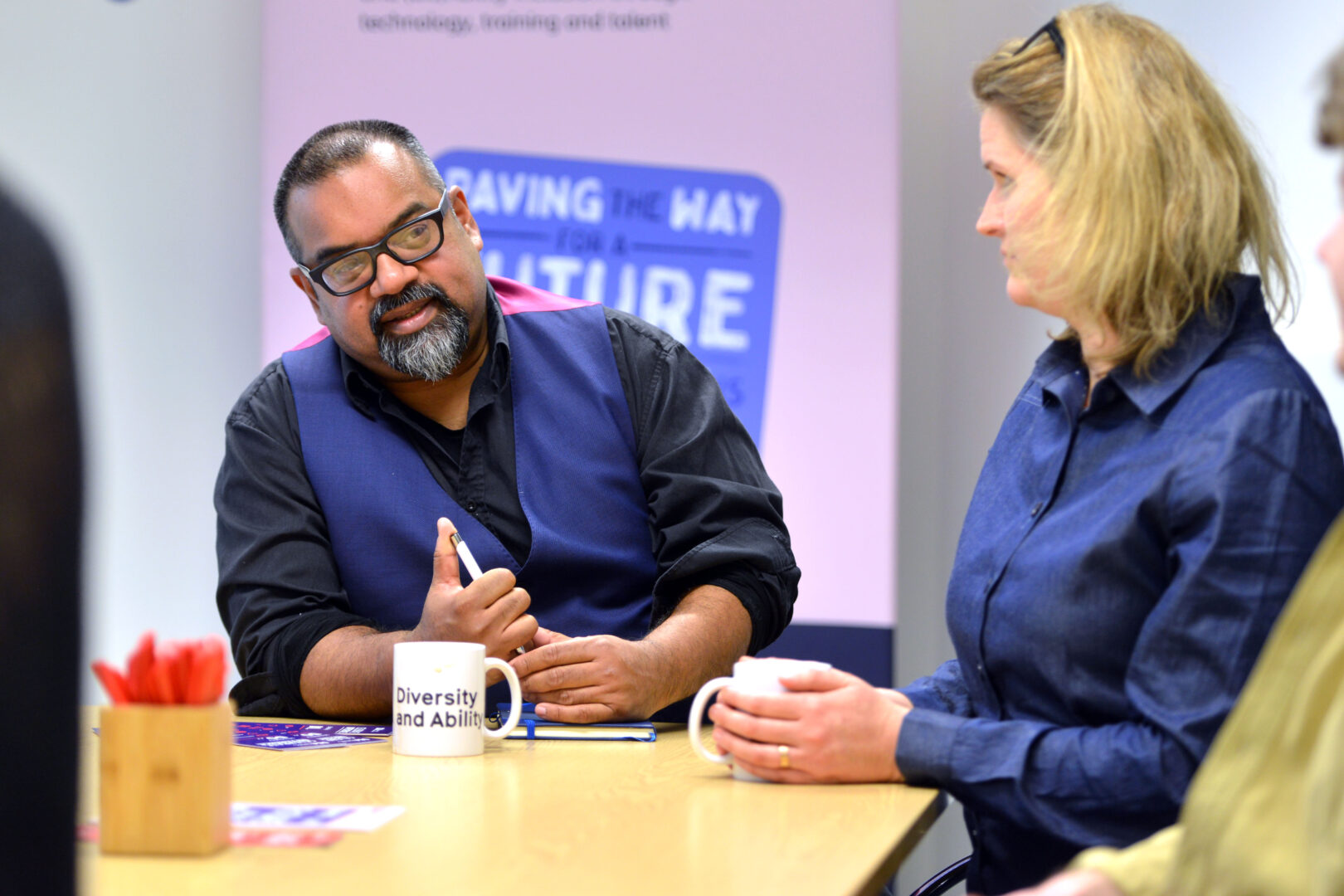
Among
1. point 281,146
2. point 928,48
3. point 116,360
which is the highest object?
point 928,48

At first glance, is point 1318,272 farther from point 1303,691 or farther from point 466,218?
point 1303,691

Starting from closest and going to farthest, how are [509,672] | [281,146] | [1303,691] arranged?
[1303,691] < [509,672] < [281,146]

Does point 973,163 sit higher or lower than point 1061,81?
higher

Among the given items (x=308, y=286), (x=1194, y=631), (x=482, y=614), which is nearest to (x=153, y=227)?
(x=308, y=286)

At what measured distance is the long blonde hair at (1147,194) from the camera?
52.2 inches

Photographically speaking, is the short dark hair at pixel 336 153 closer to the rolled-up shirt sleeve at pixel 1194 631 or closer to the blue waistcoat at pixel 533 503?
the blue waistcoat at pixel 533 503

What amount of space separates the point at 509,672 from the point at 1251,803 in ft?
2.90

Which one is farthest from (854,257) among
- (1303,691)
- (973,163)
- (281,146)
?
(1303,691)

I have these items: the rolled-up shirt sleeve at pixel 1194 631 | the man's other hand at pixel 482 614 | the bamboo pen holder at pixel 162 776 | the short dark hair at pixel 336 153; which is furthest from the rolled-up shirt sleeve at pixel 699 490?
the bamboo pen holder at pixel 162 776

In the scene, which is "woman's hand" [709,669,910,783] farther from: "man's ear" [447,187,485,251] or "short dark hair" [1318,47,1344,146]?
"man's ear" [447,187,485,251]

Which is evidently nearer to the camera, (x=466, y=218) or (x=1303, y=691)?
(x=1303, y=691)

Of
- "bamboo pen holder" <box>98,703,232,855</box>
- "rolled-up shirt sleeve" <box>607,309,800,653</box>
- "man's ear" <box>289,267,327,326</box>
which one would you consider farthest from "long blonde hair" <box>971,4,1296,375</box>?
"man's ear" <box>289,267,327,326</box>

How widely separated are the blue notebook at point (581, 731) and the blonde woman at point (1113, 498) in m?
0.30

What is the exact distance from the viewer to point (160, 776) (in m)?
0.98
